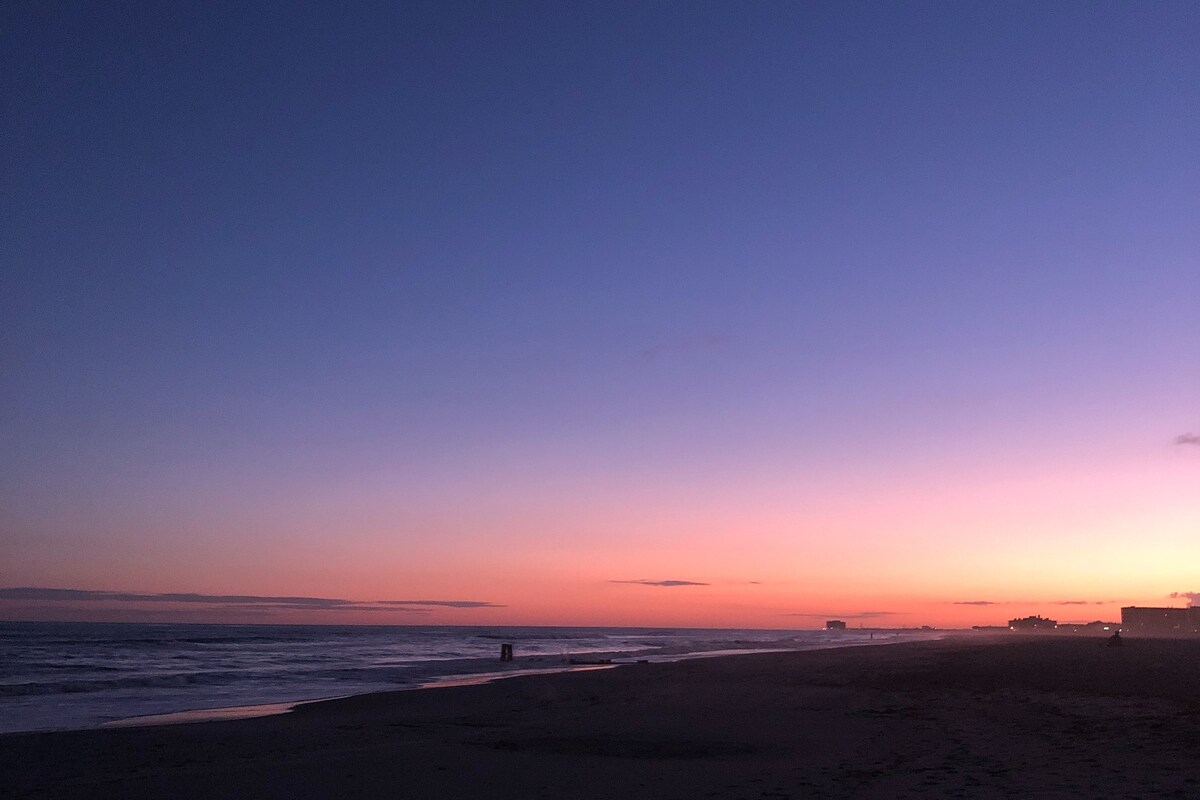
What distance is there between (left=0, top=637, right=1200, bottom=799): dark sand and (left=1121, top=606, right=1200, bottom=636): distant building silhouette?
111 m

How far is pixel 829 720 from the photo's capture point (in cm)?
1764

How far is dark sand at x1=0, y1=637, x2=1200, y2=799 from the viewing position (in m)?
11.1

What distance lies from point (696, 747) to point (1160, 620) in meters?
134

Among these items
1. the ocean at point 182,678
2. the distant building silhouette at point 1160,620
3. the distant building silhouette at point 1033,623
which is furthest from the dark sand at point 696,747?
the distant building silhouette at point 1033,623

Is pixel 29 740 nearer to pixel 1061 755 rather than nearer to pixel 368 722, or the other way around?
pixel 368 722

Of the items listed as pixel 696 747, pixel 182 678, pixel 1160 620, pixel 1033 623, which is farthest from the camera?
pixel 1033 623

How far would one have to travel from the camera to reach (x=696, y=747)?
48.8 ft

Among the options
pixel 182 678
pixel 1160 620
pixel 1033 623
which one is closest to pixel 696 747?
pixel 182 678

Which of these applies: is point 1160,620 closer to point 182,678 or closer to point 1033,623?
point 1033,623

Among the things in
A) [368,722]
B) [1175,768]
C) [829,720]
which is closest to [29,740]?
[368,722]

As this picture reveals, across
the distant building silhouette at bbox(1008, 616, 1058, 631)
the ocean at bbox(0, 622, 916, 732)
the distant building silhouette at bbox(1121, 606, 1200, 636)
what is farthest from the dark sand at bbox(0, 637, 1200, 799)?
the distant building silhouette at bbox(1008, 616, 1058, 631)

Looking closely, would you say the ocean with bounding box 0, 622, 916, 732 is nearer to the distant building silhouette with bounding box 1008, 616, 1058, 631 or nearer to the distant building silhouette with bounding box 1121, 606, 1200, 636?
the distant building silhouette with bounding box 1121, 606, 1200, 636

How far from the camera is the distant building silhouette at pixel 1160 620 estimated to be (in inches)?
4505

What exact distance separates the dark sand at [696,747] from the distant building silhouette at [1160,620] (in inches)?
4385
